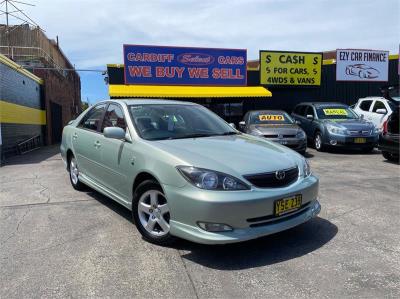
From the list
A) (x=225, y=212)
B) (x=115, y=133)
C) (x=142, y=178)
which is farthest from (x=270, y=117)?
(x=225, y=212)

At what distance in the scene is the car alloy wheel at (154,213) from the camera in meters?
4.05

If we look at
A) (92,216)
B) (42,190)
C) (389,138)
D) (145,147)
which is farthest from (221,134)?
(389,138)

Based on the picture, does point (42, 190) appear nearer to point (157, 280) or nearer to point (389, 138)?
point (157, 280)

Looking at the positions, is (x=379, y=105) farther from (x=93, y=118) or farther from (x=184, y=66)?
(x=93, y=118)

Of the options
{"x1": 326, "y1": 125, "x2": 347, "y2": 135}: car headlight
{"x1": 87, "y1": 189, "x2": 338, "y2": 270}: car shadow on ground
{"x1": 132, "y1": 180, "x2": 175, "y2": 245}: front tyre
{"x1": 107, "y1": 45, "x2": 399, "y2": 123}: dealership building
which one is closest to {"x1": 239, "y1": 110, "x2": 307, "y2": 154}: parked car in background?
{"x1": 326, "y1": 125, "x2": 347, "y2": 135}: car headlight

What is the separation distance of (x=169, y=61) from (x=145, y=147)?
14142 mm

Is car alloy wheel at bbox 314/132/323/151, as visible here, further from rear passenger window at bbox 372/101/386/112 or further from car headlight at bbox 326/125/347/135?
rear passenger window at bbox 372/101/386/112

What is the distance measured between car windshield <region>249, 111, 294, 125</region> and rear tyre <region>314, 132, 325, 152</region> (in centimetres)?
123

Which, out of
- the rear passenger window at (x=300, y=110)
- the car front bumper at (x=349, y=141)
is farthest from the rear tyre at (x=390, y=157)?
the rear passenger window at (x=300, y=110)

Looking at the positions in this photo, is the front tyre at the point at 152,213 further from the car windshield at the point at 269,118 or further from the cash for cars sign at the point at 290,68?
the cash for cars sign at the point at 290,68

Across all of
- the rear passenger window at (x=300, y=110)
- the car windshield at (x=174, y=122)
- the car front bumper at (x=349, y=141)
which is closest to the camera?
the car windshield at (x=174, y=122)

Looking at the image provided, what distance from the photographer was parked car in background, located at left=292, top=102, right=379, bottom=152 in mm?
11836

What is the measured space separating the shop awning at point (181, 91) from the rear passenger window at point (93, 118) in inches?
385

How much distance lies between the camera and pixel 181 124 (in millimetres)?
5055
